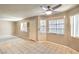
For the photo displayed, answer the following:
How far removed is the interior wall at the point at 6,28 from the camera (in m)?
2.74

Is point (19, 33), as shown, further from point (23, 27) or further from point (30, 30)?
point (30, 30)

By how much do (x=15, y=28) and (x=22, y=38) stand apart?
34 centimetres

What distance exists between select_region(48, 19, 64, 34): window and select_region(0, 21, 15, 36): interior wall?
38.8 inches

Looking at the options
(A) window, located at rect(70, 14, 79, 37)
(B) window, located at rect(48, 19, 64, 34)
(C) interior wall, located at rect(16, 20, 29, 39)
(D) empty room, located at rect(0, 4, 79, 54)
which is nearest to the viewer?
(B) window, located at rect(48, 19, 64, 34)

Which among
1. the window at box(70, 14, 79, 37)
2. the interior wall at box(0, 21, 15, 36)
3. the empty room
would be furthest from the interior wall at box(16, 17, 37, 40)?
the window at box(70, 14, 79, 37)

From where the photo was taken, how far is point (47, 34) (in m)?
2.81

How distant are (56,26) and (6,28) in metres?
1.30

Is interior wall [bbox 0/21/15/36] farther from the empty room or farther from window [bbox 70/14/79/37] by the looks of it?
window [bbox 70/14/79/37]

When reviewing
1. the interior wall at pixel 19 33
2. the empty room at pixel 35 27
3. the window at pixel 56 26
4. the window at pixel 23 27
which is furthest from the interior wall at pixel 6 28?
the window at pixel 56 26

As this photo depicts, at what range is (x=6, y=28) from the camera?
2.84m

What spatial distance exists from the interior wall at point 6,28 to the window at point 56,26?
0.99 meters

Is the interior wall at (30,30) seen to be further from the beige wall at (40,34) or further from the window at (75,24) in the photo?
the window at (75,24)

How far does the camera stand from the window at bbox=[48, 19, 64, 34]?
2577 millimetres
